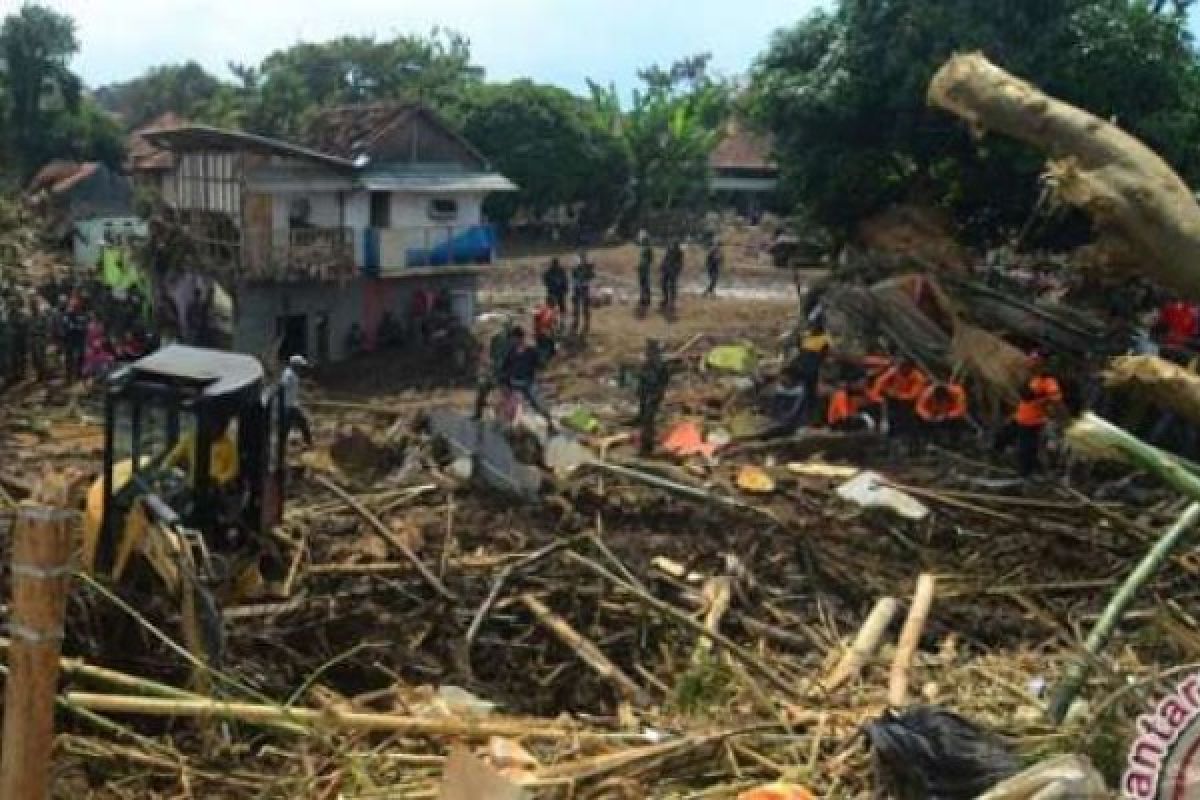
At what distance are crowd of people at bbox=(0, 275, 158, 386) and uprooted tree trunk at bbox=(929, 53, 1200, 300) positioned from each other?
20002mm

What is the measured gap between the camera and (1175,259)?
330 cm

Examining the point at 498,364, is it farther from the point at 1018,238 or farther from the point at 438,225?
the point at 438,225

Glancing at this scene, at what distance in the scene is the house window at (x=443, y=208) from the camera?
102ft

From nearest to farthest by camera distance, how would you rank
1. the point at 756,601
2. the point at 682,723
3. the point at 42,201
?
the point at 682,723 < the point at 756,601 < the point at 42,201

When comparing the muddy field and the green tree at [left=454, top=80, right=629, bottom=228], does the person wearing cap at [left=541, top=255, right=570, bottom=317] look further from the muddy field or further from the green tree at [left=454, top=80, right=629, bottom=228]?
the green tree at [left=454, top=80, right=629, bottom=228]

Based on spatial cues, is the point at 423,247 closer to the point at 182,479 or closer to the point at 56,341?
the point at 56,341

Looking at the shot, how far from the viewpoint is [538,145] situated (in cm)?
4422

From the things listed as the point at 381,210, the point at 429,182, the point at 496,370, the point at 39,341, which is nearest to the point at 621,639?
the point at 496,370

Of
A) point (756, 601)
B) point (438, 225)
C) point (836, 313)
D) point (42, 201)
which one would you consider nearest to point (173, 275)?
point (438, 225)

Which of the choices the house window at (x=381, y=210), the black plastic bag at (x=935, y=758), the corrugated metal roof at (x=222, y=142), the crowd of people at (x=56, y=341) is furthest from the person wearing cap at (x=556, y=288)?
the black plastic bag at (x=935, y=758)

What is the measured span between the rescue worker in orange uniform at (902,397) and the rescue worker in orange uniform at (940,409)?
0.09 meters

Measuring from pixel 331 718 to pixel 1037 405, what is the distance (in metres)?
9.33

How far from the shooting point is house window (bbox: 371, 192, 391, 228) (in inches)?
1171

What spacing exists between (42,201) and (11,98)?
1197 centimetres
